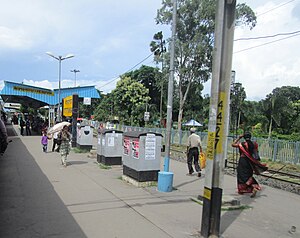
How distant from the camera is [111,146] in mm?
11953

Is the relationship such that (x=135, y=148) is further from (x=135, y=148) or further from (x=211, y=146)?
(x=211, y=146)

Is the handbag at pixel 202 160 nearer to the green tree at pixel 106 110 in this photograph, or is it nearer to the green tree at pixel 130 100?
the green tree at pixel 130 100

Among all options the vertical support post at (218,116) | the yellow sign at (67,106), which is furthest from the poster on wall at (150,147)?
the yellow sign at (67,106)

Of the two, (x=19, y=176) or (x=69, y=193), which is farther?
(x=19, y=176)

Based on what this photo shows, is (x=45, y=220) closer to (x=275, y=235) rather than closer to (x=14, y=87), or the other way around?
(x=275, y=235)

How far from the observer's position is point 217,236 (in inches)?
191

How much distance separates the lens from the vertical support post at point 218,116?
4855mm

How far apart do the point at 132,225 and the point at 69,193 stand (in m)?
2.67

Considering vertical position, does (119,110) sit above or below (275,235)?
above

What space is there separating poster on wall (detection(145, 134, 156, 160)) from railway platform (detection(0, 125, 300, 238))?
2.83 ft

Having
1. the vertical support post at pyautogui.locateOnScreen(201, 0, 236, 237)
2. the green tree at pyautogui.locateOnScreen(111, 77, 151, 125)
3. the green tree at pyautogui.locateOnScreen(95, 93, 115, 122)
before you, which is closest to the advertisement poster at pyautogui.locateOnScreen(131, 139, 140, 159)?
the vertical support post at pyautogui.locateOnScreen(201, 0, 236, 237)

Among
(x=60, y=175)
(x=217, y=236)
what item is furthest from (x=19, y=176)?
(x=217, y=236)

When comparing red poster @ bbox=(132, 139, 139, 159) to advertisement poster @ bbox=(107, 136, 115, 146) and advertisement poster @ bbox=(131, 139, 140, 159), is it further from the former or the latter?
advertisement poster @ bbox=(107, 136, 115, 146)

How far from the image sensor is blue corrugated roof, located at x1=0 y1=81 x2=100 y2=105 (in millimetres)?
26325
